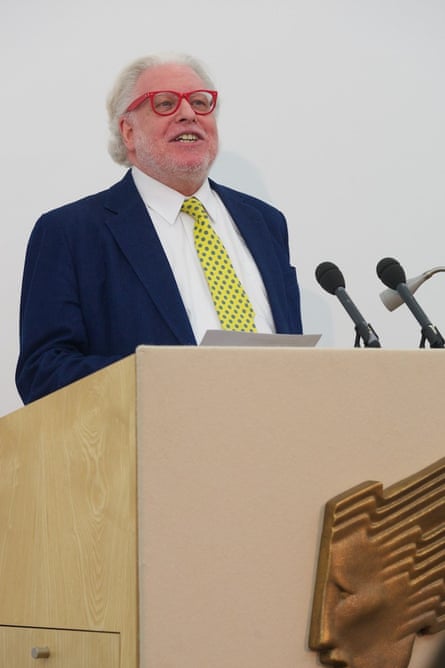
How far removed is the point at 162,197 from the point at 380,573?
1.36 m

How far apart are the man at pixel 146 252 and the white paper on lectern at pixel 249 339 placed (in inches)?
19.2

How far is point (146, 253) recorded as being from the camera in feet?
8.86

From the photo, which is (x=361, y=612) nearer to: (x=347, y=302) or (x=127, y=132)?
(x=347, y=302)

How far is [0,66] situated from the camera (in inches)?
131

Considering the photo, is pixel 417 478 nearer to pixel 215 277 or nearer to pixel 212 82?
pixel 215 277

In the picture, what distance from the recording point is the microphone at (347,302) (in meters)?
2.35

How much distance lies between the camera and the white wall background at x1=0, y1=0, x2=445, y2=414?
3.35 m

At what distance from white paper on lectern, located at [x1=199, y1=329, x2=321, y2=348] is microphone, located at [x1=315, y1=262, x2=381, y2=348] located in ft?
1.33

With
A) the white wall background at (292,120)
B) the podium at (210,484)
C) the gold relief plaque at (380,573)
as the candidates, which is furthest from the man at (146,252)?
the gold relief plaque at (380,573)

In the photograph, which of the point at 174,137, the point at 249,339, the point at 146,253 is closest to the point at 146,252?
the point at 146,253

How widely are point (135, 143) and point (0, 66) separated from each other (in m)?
0.57

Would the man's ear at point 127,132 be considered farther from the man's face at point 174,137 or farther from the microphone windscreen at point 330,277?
the microphone windscreen at point 330,277

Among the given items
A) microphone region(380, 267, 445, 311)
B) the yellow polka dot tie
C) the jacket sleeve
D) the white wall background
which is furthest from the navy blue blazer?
the white wall background

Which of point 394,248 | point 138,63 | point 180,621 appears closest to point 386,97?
point 394,248
